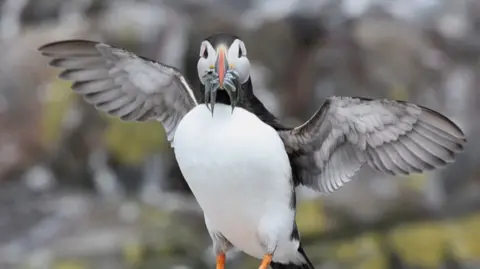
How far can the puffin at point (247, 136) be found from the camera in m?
1.25

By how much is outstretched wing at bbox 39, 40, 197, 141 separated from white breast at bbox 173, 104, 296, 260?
0.24 metres

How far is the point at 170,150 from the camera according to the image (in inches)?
146

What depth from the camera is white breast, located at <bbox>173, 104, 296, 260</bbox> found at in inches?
49.0

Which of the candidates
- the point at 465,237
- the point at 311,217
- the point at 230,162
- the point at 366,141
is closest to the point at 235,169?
the point at 230,162

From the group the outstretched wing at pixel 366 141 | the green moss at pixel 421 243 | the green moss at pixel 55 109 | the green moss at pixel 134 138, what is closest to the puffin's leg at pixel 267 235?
the outstretched wing at pixel 366 141

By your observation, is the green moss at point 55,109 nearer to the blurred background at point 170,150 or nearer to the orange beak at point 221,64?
the blurred background at point 170,150

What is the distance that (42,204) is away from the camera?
3.64 m

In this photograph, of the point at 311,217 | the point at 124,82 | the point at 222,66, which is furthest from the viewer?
the point at 311,217

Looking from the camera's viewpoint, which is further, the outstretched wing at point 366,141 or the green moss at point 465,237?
the green moss at point 465,237

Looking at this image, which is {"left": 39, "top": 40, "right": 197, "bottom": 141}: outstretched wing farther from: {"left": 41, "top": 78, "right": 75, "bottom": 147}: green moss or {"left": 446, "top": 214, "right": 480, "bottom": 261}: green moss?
{"left": 446, "top": 214, "right": 480, "bottom": 261}: green moss

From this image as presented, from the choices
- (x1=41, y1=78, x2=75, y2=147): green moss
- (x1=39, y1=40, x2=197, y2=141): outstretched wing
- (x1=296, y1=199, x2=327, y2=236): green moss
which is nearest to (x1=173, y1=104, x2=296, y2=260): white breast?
(x1=39, y1=40, x2=197, y2=141): outstretched wing

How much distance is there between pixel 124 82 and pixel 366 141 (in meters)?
0.51

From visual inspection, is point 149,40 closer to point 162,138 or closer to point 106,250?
point 162,138

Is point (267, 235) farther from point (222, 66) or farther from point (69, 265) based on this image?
point (69, 265)
